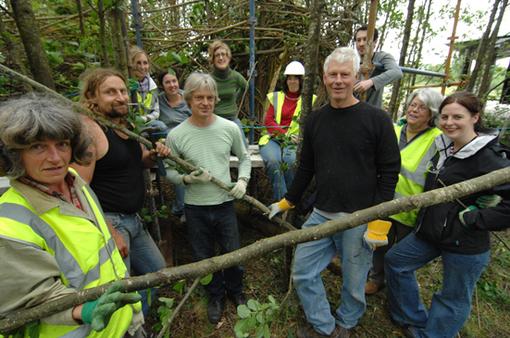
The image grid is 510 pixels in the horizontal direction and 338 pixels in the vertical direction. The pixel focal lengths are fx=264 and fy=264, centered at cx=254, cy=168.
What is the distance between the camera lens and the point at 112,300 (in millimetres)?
795

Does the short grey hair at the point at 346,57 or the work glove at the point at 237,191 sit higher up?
the short grey hair at the point at 346,57

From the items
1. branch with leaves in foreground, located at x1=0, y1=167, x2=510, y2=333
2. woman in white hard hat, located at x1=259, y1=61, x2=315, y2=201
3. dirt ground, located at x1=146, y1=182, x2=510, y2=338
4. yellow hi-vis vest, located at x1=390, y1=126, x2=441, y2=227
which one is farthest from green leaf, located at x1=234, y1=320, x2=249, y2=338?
woman in white hard hat, located at x1=259, y1=61, x2=315, y2=201

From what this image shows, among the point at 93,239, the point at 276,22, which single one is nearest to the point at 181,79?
the point at 276,22

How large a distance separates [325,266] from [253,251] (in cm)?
163

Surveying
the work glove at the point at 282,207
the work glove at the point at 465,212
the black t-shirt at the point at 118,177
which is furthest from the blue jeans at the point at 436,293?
the black t-shirt at the point at 118,177

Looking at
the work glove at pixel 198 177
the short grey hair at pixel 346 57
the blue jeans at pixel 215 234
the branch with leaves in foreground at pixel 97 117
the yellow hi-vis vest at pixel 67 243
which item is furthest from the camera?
the blue jeans at pixel 215 234

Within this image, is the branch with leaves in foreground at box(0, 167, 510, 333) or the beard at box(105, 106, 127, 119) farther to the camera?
the beard at box(105, 106, 127, 119)

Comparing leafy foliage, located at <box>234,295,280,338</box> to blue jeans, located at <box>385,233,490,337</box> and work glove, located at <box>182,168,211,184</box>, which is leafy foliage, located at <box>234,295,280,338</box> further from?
blue jeans, located at <box>385,233,490,337</box>

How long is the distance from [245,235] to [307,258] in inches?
79.0

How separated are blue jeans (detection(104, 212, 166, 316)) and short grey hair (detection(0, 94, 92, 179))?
1.02 metres

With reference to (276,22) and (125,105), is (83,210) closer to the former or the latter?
(125,105)

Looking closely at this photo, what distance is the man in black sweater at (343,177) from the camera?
2.03m

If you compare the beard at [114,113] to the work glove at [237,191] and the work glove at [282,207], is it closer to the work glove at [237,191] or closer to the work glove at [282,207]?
the work glove at [237,191]

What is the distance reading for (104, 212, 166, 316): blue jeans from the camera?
2203mm
